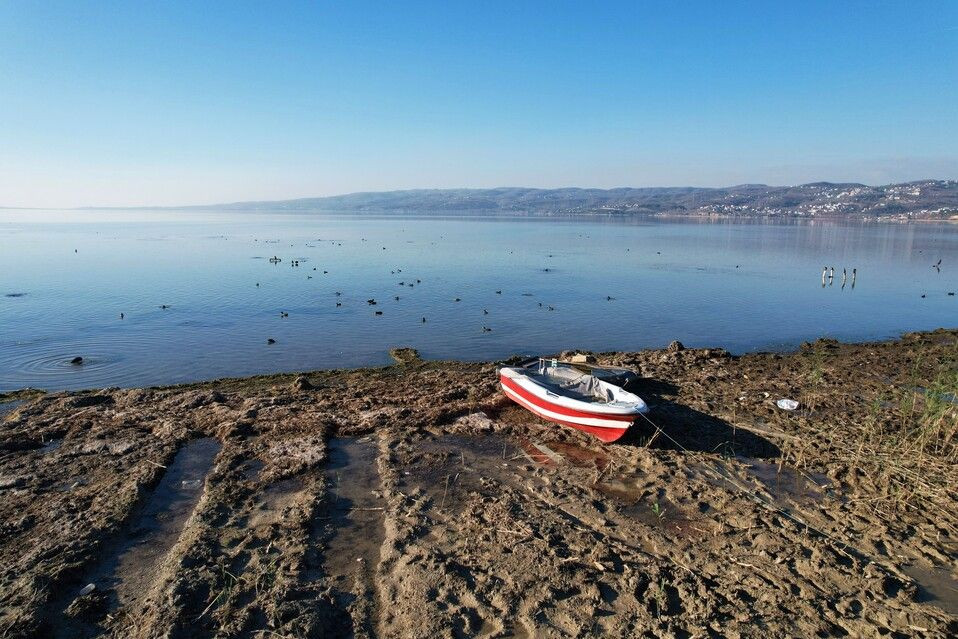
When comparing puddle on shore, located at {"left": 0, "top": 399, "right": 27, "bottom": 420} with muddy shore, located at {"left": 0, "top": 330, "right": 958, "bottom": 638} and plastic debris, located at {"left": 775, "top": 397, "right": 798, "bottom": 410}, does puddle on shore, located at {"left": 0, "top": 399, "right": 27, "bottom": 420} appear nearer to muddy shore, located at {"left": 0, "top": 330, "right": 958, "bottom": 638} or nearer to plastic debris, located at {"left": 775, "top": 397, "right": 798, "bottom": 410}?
muddy shore, located at {"left": 0, "top": 330, "right": 958, "bottom": 638}

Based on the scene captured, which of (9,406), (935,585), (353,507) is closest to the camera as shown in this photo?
(935,585)

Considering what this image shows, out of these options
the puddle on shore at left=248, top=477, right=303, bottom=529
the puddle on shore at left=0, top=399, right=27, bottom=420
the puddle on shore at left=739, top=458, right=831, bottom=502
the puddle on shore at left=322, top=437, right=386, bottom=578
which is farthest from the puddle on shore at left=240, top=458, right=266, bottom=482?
the puddle on shore at left=739, top=458, right=831, bottom=502

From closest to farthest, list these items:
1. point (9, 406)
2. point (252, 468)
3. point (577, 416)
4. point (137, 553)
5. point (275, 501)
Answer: point (137, 553)
point (275, 501)
point (252, 468)
point (577, 416)
point (9, 406)

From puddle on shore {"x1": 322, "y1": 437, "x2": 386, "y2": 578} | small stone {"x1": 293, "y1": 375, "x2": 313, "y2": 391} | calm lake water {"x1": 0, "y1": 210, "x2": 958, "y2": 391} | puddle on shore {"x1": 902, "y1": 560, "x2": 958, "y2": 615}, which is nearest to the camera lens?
puddle on shore {"x1": 902, "y1": 560, "x2": 958, "y2": 615}

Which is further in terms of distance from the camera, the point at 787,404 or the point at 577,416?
the point at 787,404

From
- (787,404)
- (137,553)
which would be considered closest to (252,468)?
(137,553)

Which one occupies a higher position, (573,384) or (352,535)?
(573,384)

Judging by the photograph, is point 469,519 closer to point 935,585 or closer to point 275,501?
point 275,501
